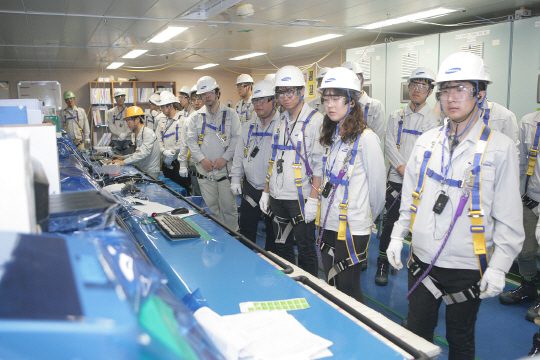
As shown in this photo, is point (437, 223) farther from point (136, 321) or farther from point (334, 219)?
point (136, 321)

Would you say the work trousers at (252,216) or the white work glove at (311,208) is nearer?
the white work glove at (311,208)

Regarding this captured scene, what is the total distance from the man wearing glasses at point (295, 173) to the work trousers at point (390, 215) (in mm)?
993

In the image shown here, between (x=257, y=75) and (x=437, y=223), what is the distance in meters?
11.8

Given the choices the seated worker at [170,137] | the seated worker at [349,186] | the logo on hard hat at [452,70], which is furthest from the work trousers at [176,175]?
the logo on hard hat at [452,70]

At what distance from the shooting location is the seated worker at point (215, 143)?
4.55 meters

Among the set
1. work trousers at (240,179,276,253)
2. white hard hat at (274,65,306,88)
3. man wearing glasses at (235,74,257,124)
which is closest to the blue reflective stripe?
white hard hat at (274,65,306,88)

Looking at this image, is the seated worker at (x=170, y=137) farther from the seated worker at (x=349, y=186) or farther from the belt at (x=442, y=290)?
the belt at (x=442, y=290)

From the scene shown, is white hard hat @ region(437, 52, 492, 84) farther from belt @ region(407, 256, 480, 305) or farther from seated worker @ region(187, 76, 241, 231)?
seated worker @ region(187, 76, 241, 231)

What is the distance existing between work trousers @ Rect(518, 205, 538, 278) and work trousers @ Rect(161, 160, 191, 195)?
181 inches

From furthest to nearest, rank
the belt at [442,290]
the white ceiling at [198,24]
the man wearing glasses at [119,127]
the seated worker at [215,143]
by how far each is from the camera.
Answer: the man wearing glasses at [119,127], the seated worker at [215,143], the white ceiling at [198,24], the belt at [442,290]

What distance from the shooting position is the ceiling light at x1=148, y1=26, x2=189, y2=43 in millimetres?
5780

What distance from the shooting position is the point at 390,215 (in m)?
3.87

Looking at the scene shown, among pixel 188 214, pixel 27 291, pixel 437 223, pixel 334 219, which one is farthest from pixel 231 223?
pixel 27 291

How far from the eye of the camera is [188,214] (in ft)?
9.30
